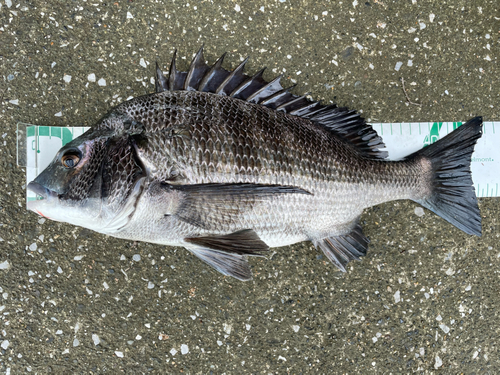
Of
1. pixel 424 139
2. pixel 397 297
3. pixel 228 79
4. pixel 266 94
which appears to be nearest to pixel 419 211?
pixel 424 139

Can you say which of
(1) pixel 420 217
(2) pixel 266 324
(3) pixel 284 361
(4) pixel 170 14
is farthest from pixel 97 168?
(1) pixel 420 217

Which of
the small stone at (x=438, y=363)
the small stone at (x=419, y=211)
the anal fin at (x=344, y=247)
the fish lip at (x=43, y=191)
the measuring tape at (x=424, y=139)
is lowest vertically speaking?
the small stone at (x=438, y=363)

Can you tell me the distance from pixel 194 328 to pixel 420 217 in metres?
1.65

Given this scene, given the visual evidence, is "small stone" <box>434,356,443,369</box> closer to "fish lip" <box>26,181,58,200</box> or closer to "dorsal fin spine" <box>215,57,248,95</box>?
"dorsal fin spine" <box>215,57,248,95</box>

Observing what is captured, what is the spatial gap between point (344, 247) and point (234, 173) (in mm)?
824

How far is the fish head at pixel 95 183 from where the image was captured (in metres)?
1.46

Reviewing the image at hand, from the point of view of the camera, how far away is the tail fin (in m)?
1.88

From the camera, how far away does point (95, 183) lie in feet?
4.79

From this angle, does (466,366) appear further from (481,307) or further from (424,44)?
(424,44)

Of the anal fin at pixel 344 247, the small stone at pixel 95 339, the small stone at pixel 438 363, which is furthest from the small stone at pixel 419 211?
the small stone at pixel 95 339

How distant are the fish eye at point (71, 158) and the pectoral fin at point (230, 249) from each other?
637 mm

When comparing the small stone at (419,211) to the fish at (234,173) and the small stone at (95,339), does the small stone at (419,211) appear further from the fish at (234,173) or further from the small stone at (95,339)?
the small stone at (95,339)

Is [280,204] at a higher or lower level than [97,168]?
lower

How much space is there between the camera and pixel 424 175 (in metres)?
1.88
